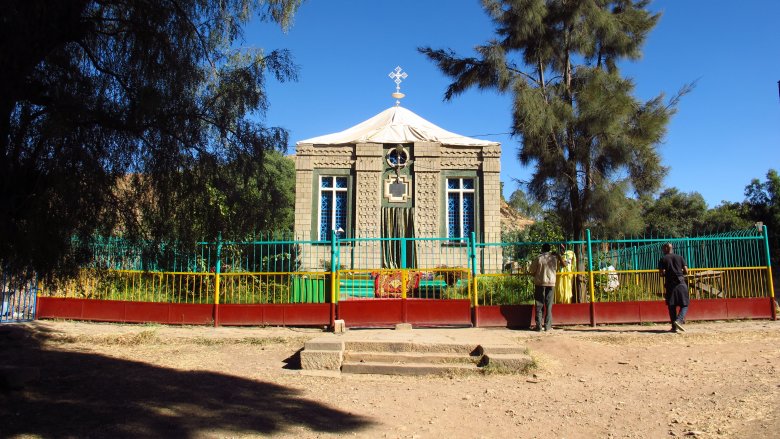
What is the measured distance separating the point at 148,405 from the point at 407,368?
332cm

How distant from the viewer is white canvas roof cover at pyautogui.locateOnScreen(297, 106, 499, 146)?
57.8 feet

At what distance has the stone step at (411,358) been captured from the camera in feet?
25.4

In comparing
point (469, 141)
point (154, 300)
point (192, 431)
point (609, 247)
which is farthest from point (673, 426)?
point (469, 141)

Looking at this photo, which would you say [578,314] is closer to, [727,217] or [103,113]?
[103,113]

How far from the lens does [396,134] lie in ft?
59.1

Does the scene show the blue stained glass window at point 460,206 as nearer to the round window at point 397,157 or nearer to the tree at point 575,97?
the round window at point 397,157

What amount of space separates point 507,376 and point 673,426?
2411 mm

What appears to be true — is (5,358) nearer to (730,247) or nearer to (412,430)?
(412,430)

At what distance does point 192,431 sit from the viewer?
4.97 metres

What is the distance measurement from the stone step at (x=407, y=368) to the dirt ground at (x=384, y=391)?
0.54 feet

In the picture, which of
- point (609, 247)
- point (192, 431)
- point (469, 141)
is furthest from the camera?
point (469, 141)

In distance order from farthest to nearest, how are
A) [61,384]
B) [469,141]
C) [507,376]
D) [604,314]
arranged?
[469,141] < [604,314] < [507,376] < [61,384]

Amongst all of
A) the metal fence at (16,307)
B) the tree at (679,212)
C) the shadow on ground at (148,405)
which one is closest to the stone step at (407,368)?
the shadow on ground at (148,405)

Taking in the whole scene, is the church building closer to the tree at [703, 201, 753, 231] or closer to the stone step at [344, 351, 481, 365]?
the stone step at [344, 351, 481, 365]
